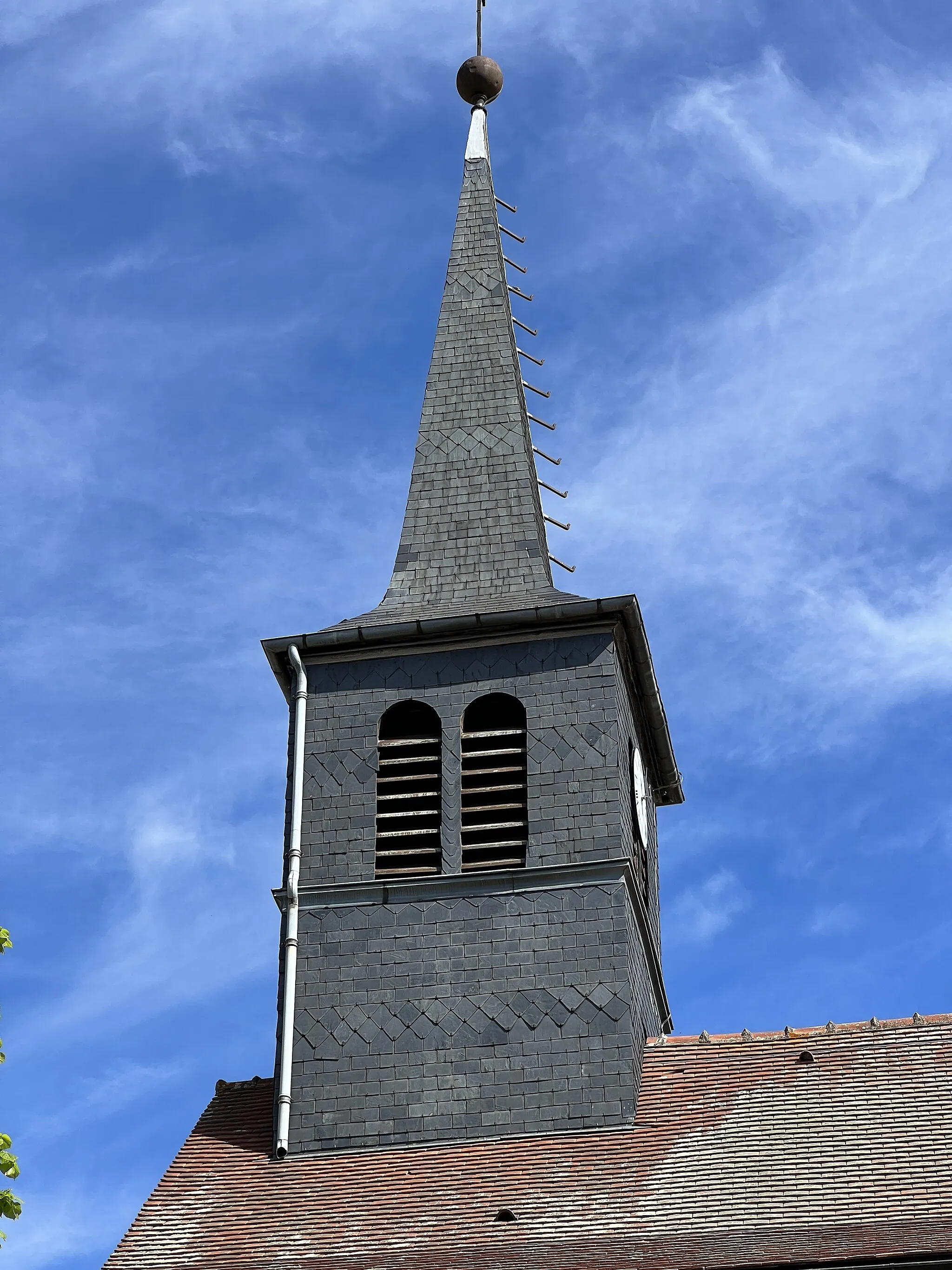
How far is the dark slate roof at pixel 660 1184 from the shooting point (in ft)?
72.6

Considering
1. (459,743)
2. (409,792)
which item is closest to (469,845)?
(409,792)

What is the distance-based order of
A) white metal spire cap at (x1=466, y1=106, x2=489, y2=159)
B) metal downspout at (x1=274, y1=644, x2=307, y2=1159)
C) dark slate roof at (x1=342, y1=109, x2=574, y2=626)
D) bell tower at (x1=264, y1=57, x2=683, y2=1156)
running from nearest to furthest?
bell tower at (x1=264, y1=57, x2=683, y2=1156)
metal downspout at (x1=274, y1=644, x2=307, y2=1159)
dark slate roof at (x1=342, y1=109, x2=574, y2=626)
white metal spire cap at (x1=466, y1=106, x2=489, y2=159)

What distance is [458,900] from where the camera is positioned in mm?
26000

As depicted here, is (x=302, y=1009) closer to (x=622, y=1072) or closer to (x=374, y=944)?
(x=374, y=944)

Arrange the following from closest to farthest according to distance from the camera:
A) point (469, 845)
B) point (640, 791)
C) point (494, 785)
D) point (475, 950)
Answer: point (475, 950) < point (469, 845) < point (494, 785) < point (640, 791)

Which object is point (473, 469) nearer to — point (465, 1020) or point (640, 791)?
point (640, 791)

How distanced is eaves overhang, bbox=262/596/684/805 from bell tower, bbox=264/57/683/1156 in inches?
0.9

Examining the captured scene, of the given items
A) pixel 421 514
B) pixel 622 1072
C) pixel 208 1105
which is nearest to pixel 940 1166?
pixel 622 1072

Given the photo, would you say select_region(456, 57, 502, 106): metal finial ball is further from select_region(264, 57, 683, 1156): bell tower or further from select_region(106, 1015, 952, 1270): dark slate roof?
select_region(106, 1015, 952, 1270): dark slate roof

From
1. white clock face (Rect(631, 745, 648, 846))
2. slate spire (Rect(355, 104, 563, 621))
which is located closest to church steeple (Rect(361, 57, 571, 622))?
slate spire (Rect(355, 104, 563, 621))

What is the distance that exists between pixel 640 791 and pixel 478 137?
408 inches

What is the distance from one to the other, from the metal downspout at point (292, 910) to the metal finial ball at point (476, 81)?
32.9 ft

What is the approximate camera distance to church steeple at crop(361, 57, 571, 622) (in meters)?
28.7

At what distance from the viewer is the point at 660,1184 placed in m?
23.3
